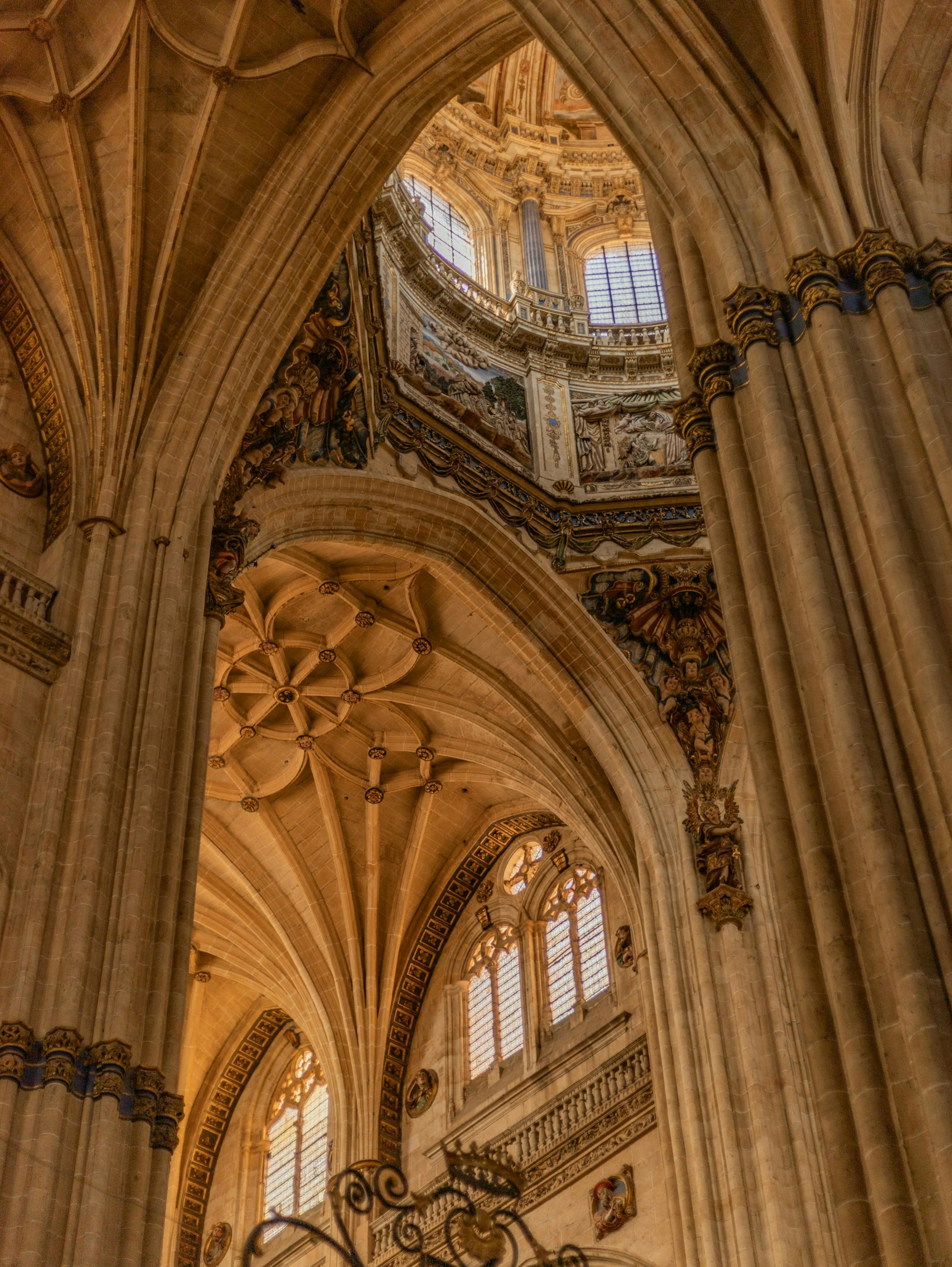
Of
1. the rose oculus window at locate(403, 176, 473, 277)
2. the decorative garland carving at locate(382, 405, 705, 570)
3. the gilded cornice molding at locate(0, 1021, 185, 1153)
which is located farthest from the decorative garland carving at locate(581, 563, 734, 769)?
the gilded cornice molding at locate(0, 1021, 185, 1153)

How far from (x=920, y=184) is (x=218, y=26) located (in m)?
7.25

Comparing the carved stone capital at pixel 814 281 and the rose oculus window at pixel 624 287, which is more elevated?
the rose oculus window at pixel 624 287

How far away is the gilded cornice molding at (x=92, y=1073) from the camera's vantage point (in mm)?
8453

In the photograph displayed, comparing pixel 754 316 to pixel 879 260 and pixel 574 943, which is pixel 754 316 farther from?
pixel 574 943

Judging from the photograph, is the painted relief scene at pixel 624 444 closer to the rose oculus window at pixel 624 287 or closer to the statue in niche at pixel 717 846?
the rose oculus window at pixel 624 287

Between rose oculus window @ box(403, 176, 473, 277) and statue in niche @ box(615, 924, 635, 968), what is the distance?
808 centimetres

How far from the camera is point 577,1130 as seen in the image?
1588cm

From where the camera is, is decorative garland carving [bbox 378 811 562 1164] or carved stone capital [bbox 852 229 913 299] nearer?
carved stone capital [bbox 852 229 913 299]

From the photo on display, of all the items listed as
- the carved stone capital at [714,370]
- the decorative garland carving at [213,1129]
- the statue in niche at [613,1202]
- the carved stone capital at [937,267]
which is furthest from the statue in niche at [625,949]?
the carved stone capital at [937,267]

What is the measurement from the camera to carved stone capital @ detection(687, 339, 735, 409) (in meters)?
7.31

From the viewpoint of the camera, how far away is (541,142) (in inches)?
842

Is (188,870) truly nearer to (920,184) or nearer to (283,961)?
A: (920,184)

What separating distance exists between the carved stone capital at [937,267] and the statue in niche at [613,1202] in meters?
10.6

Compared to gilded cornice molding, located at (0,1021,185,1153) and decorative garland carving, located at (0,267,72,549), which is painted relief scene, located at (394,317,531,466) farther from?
gilded cornice molding, located at (0,1021,185,1153)
